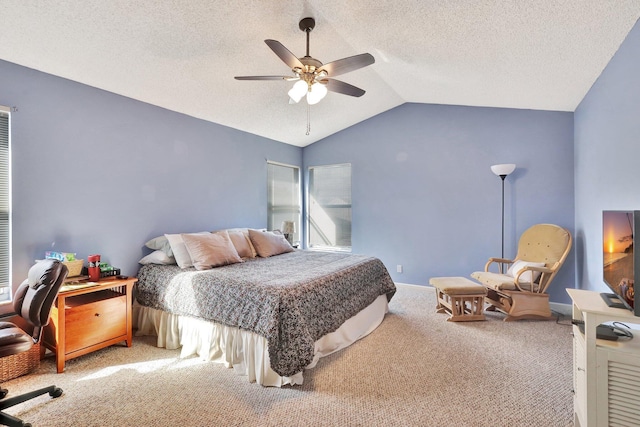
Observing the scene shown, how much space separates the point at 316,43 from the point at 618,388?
316 centimetres

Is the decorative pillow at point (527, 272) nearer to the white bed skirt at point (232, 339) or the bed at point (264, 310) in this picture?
the bed at point (264, 310)

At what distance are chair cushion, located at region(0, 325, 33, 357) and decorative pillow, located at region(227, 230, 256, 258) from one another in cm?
199

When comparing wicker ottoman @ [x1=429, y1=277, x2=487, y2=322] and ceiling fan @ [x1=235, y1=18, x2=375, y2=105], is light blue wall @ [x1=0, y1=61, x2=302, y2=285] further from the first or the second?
wicker ottoman @ [x1=429, y1=277, x2=487, y2=322]

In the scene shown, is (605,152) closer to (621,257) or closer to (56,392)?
(621,257)

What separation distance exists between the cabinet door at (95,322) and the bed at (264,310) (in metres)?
0.31

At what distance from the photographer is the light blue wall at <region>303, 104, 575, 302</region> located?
379 cm

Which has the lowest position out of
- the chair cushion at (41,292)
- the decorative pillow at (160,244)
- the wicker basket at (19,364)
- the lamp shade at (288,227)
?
the wicker basket at (19,364)

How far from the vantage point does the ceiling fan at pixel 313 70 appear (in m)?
2.16

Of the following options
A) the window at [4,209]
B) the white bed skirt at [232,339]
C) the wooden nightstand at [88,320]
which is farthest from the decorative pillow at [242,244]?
the window at [4,209]

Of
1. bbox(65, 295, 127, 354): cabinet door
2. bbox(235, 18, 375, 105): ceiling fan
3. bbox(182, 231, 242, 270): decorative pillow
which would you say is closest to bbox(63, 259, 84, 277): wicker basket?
bbox(65, 295, 127, 354): cabinet door

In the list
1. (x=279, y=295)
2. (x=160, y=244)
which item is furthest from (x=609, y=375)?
(x=160, y=244)

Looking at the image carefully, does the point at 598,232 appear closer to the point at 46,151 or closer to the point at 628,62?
the point at 628,62

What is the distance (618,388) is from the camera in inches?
55.5

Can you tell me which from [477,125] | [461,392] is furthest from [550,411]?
[477,125]
